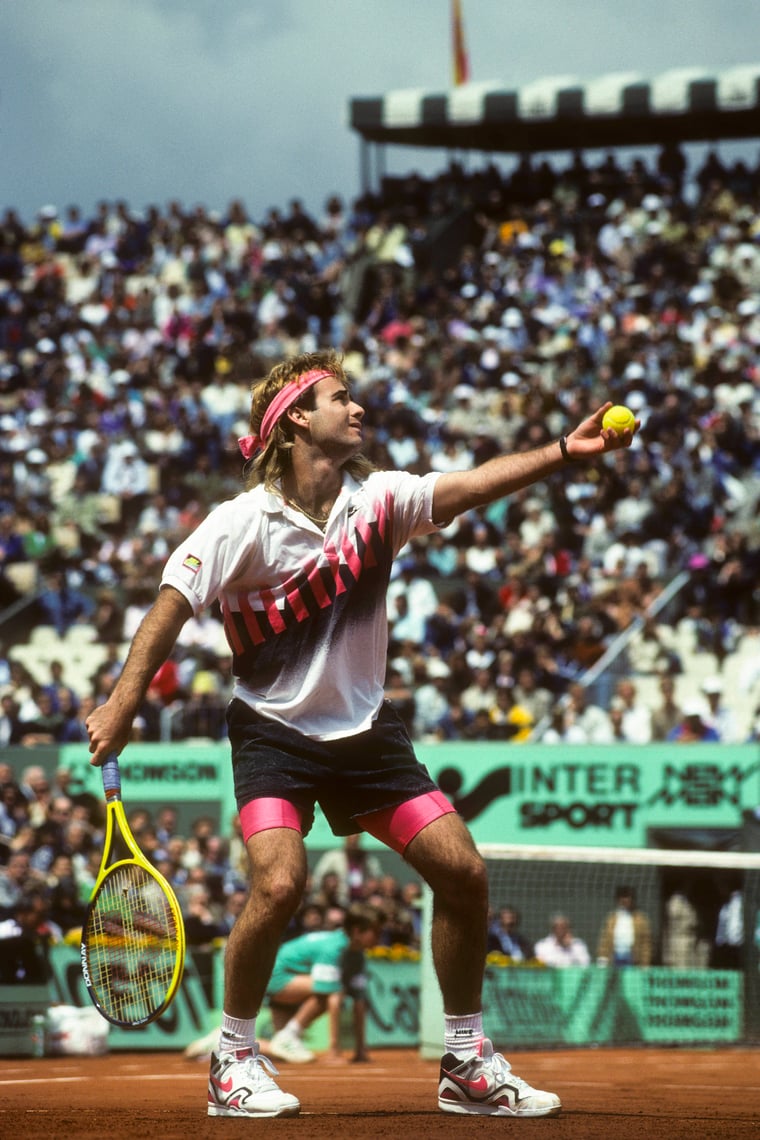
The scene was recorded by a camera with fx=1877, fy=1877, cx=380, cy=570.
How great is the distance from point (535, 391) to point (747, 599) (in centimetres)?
531

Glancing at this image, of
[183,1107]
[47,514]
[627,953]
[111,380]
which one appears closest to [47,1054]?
[627,953]

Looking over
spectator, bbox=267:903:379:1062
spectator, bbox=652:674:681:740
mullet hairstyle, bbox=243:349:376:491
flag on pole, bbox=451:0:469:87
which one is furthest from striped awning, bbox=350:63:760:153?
mullet hairstyle, bbox=243:349:376:491

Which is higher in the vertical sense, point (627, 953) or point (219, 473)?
point (219, 473)

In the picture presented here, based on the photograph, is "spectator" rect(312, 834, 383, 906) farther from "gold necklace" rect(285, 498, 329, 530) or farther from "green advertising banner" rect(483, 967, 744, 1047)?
"gold necklace" rect(285, 498, 329, 530)

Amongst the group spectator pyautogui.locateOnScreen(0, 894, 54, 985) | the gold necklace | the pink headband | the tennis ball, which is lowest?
spectator pyautogui.locateOnScreen(0, 894, 54, 985)

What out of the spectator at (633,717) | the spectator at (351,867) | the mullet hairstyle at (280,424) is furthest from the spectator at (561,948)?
the mullet hairstyle at (280,424)

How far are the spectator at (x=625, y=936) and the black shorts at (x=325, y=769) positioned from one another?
10.6 m

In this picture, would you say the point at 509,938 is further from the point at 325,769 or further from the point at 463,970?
the point at 325,769

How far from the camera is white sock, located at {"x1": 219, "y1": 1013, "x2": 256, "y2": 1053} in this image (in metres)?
6.43

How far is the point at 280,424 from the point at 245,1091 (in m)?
2.34

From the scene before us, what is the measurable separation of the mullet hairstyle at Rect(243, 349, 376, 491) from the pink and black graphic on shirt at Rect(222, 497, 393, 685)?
336mm

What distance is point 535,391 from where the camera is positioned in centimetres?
2362

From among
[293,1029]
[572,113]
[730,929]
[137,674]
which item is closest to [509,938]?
[730,929]

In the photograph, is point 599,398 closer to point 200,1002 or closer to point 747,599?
point 747,599
